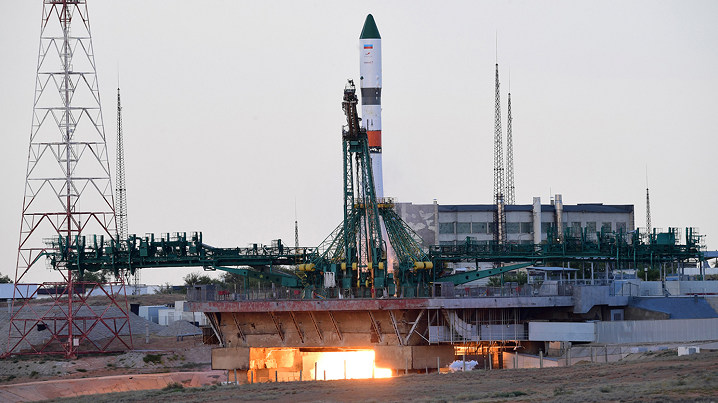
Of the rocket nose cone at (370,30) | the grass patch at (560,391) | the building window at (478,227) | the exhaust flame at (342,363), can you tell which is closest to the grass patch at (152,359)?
the exhaust flame at (342,363)

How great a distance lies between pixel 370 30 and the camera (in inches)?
3959

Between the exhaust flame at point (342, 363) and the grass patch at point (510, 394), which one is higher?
the grass patch at point (510, 394)

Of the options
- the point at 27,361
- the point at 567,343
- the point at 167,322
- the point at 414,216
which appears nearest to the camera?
the point at 567,343

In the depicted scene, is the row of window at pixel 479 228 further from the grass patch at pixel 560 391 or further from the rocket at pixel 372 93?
the grass patch at pixel 560 391

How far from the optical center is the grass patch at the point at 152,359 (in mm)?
88375

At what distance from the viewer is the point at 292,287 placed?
8612 cm

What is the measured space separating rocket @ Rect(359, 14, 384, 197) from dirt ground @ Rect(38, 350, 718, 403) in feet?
164

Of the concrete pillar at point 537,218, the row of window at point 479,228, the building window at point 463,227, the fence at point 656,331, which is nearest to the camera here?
the fence at point 656,331

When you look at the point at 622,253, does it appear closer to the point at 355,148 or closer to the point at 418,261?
the point at 418,261

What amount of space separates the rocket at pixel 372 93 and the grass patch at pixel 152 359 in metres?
27.6

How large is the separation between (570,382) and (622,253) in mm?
54929

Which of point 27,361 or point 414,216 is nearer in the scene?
point 27,361

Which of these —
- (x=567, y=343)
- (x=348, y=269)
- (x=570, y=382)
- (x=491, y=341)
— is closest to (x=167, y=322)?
(x=348, y=269)

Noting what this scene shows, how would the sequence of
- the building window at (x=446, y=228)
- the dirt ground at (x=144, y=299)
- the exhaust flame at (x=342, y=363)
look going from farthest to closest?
the building window at (x=446, y=228)
the dirt ground at (x=144, y=299)
the exhaust flame at (x=342, y=363)
